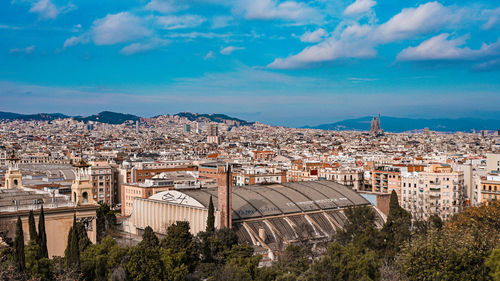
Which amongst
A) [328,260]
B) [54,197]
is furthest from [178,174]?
[328,260]

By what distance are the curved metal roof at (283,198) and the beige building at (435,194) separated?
6.67m

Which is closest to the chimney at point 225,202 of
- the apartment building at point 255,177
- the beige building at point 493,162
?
the apartment building at point 255,177

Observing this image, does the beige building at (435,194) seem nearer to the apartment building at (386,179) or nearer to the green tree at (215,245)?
the apartment building at (386,179)

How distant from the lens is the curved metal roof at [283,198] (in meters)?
52.3

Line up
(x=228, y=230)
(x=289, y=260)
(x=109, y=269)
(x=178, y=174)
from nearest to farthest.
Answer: (x=109, y=269) < (x=289, y=260) < (x=228, y=230) < (x=178, y=174)

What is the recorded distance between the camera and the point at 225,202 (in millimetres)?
47969

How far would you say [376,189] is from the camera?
3000 inches

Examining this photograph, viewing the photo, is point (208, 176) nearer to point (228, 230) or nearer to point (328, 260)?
point (228, 230)

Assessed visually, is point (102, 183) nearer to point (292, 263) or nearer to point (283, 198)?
point (283, 198)

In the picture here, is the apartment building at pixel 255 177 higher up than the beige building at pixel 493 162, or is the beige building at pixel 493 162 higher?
the beige building at pixel 493 162

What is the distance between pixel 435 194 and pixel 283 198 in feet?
57.4

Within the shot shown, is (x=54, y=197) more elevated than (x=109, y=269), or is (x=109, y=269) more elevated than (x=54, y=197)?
(x=54, y=197)

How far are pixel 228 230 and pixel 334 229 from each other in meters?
15.6

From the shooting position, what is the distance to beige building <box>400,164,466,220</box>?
6109cm
